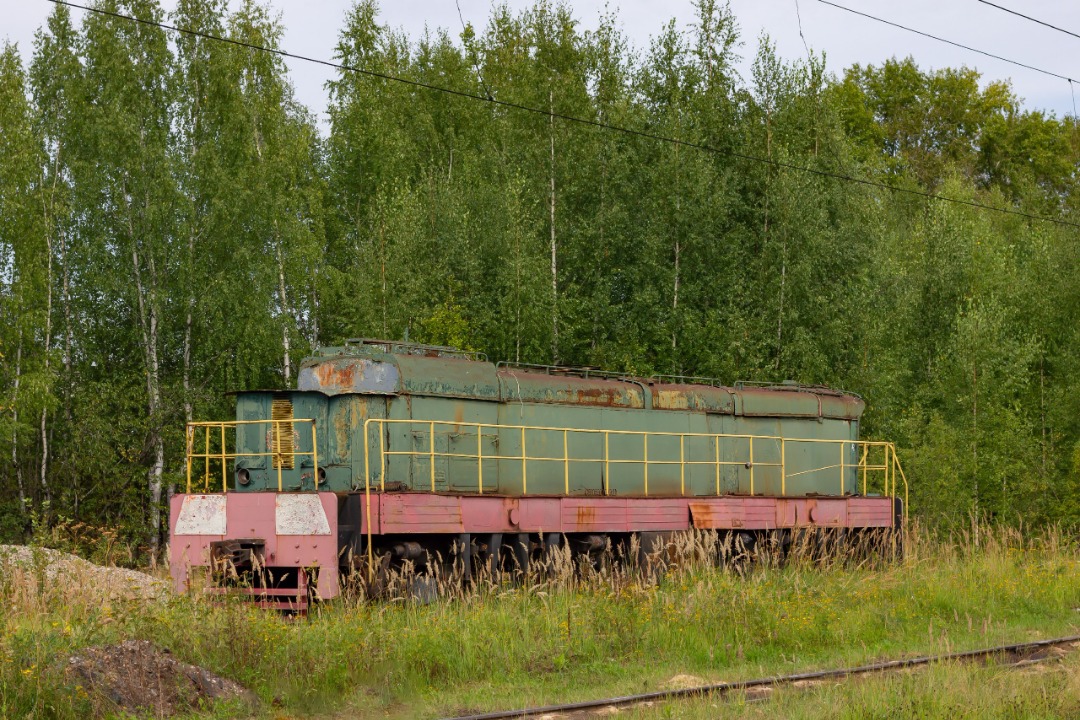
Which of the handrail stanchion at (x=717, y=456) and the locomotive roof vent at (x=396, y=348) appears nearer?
the locomotive roof vent at (x=396, y=348)

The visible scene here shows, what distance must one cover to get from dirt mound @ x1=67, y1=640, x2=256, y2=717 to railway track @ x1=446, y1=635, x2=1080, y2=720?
77.5 inches

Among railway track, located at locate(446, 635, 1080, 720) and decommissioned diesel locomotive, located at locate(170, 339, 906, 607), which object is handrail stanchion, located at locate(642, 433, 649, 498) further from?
railway track, located at locate(446, 635, 1080, 720)

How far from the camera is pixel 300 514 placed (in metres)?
13.9

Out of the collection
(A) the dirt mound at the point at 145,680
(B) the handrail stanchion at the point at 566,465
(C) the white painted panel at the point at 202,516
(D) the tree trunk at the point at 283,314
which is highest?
(D) the tree trunk at the point at 283,314

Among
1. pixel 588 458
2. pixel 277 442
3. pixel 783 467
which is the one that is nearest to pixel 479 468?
pixel 277 442

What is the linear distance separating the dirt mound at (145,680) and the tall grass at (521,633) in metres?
0.18

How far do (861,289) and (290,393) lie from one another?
696 inches

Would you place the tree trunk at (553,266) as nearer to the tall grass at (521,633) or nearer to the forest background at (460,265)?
the forest background at (460,265)

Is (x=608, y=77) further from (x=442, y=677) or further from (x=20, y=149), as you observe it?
(x=442, y=677)

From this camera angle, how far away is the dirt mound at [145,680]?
27.7 feet

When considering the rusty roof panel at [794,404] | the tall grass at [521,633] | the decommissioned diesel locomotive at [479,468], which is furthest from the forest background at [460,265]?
the tall grass at [521,633]

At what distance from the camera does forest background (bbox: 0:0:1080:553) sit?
2706cm

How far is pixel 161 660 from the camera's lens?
29.6 feet

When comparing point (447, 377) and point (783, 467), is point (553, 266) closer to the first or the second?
point (783, 467)
